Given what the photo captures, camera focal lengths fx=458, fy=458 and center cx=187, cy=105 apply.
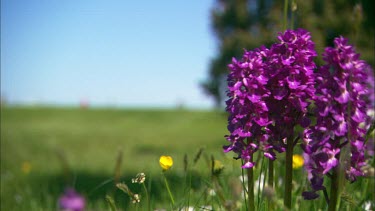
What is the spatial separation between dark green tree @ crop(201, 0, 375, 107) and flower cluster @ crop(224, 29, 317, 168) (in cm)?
961

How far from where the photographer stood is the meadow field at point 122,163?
2707 mm

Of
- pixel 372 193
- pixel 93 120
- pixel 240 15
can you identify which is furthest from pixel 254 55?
pixel 93 120

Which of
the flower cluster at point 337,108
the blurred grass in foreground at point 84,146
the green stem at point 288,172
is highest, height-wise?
the flower cluster at point 337,108

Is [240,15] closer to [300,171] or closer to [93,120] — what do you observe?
[93,120]

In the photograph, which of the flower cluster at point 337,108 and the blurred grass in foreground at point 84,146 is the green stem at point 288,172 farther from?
the blurred grass in foreground at point 84,146

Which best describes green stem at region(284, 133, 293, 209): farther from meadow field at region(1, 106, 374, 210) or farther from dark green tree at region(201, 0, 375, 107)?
dark green tree at region(201, 0, 375, 107)

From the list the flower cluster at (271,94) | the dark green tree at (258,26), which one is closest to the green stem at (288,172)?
the flower cluster at (271,94)

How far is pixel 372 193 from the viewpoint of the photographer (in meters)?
3.15

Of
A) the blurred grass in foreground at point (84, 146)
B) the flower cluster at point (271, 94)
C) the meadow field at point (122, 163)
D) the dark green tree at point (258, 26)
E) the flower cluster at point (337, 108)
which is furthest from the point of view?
the dark green tree at point (258, 26)

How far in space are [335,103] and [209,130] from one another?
1732 centimetres

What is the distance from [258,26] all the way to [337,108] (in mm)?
18032

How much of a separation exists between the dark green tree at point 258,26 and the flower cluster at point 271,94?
31.5 ft

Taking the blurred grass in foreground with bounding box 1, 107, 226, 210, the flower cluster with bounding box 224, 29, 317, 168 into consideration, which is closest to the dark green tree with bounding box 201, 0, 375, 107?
the blurred grass in foreground with bounding box 1, 107, 226, 210

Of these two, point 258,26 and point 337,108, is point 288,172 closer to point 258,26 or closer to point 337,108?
point 337,108
